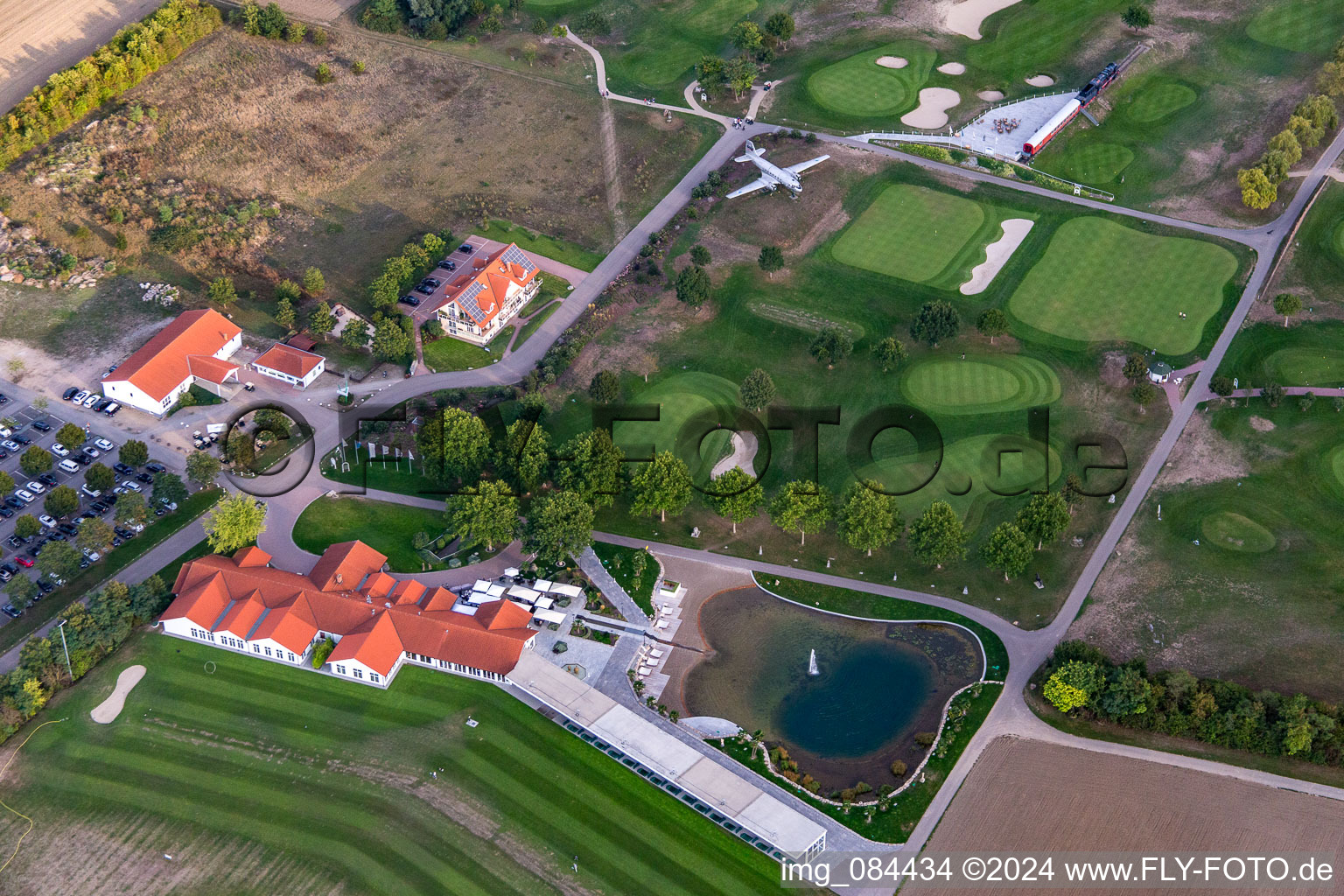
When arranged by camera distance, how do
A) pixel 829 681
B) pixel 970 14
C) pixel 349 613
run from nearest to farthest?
1. pixel 829 681
2. pixel 349 613
3. pixel 970 14

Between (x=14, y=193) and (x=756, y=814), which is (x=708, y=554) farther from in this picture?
(x=14, y=193)

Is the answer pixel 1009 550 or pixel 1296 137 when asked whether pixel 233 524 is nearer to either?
pixel 1009 550

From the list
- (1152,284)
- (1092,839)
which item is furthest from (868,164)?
(1092,839)

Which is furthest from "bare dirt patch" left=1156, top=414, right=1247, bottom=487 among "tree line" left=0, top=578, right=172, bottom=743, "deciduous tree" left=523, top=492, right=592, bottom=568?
"tree line" left=0, top=578, right=172, bottom=743

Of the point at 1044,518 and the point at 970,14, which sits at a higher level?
the point at 970,14

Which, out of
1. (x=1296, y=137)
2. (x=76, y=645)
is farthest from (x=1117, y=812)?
(x=1296, y=137)

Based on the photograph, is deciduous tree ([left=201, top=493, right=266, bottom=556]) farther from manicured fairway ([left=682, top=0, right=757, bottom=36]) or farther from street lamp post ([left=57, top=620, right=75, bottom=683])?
manicured fairway ([left=682, top=0, right=757, bottom=36])

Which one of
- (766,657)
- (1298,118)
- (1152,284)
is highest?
(1298,118)
